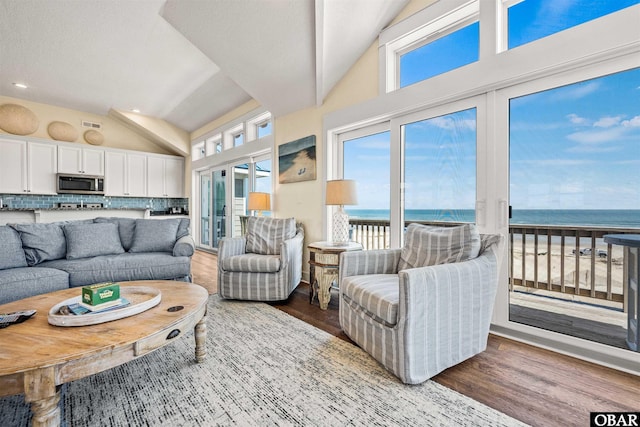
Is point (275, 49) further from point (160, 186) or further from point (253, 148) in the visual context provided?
point (160, 186)

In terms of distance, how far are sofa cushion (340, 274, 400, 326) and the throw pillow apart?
290 cm

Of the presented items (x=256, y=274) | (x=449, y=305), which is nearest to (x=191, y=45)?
(x=256, y=274)

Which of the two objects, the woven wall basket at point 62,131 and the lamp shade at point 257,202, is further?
the woven wall basket at point 62,131

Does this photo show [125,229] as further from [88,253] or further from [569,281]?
[569,281]

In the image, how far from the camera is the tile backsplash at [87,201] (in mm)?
5184

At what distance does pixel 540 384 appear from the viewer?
5.32 feet

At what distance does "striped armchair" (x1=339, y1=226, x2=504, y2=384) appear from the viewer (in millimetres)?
1582

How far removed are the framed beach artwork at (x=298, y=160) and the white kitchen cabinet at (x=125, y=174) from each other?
4000 mm

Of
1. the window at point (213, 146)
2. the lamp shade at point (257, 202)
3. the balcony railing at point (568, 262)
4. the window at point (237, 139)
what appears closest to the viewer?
the balcony railing at point (568, 262)

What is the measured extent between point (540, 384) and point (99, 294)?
7.95ft

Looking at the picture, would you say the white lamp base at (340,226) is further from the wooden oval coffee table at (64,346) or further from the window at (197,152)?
the window at (197,152)

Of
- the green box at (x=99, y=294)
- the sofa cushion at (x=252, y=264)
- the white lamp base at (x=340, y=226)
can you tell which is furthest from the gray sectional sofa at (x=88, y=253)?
the white lamp base at (x=340, y=226)

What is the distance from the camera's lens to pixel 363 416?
1.37m

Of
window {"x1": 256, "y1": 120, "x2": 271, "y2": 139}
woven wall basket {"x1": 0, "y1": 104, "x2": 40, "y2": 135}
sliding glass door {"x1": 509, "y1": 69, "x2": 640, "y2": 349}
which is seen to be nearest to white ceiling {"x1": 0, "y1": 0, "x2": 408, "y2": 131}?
woven wall basket {"x1": 0, "y1": 104, "x2": 40, "y2": 135}
